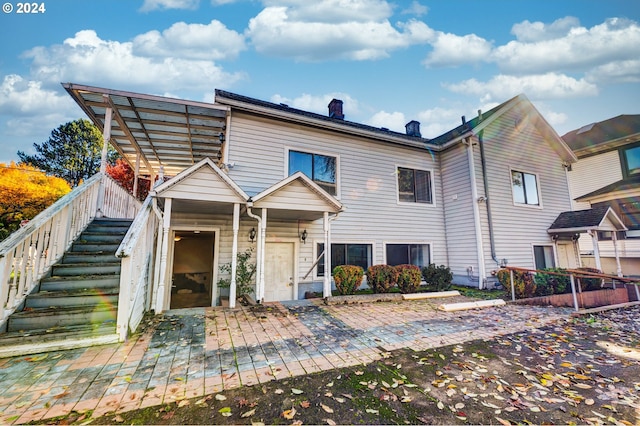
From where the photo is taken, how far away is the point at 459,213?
34.9 ft

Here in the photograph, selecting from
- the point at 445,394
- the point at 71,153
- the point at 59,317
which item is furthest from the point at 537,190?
the point at 71,153

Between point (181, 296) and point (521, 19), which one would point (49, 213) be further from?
point (521, 19)

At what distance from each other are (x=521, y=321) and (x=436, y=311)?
1.78 metres

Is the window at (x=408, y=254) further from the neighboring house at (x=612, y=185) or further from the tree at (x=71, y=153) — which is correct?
the tree at (x=71, y=153)

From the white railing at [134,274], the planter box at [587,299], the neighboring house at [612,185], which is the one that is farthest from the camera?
the neighboring house at [612,185]

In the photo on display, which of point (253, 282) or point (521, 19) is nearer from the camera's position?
point (253, 282)

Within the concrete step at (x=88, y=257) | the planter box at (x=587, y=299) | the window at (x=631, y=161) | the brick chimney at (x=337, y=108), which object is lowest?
the planter box at (x=587, y=299)

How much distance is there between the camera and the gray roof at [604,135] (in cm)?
1423

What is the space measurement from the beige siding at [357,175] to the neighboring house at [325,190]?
0.15ft

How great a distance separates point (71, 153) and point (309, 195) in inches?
1486

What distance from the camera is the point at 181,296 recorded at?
1152 centimetres

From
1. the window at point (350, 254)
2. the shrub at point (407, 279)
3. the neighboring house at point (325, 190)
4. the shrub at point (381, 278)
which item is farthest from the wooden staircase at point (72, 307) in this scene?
the shrub at point (407, 279)

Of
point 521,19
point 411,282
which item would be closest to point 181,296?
point 411,282

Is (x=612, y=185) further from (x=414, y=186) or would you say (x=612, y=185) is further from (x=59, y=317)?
(x=59, y=317)
